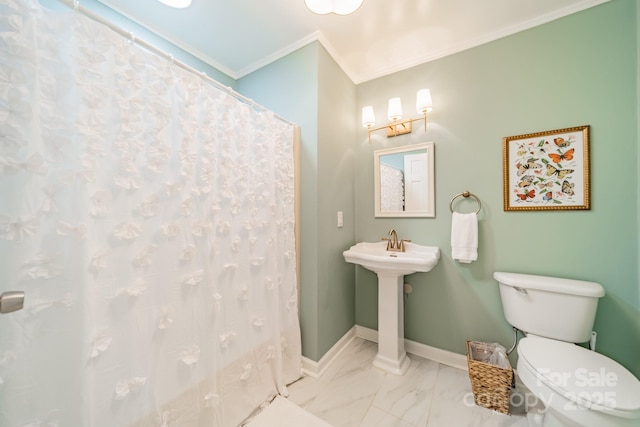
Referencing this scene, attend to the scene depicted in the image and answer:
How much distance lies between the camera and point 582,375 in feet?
3.24

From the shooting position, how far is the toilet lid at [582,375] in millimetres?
866

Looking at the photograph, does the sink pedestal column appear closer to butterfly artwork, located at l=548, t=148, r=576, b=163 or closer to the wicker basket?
the wicker basket

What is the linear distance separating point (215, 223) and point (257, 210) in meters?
0.28

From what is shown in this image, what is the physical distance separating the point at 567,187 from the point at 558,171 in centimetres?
11

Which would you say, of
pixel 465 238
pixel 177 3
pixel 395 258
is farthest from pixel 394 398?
pixel 177 3

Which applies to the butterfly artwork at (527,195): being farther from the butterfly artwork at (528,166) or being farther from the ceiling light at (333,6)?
the ceiling light at (333,6)

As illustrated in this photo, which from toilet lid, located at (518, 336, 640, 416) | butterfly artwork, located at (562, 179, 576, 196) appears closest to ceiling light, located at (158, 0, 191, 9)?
butterfly artwork, located at (562, 179, 576, 196)

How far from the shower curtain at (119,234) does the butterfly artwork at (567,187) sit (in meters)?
1.94

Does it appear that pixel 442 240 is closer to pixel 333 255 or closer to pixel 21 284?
pixel 333 255

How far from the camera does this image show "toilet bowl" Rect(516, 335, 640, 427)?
85 cm

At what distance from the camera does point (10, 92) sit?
626mm

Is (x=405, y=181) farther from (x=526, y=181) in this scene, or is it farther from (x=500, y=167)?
(x=526, y=181)

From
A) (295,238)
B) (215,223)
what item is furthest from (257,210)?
(295,238)

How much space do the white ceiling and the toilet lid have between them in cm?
202
